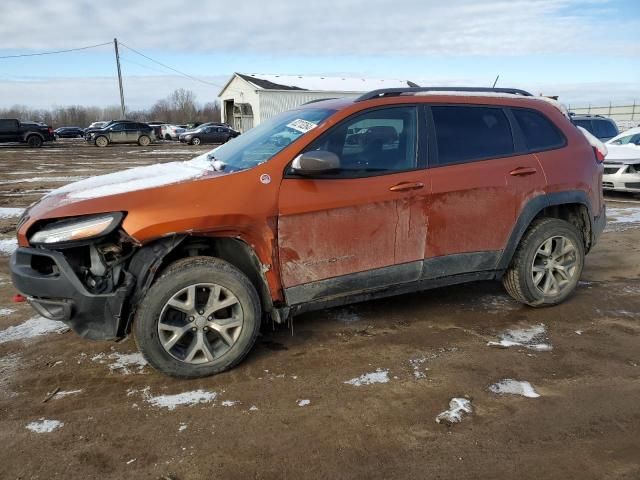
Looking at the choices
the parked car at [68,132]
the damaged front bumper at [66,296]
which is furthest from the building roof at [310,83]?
the damaged front bumper at [66,296]

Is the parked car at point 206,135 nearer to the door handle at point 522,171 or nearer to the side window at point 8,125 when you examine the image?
the side window at point 8,125

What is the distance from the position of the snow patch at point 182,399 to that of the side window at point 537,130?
325 centimetres

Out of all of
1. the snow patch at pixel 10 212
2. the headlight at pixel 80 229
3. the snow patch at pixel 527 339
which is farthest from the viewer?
the snow patch at pixel 10 212

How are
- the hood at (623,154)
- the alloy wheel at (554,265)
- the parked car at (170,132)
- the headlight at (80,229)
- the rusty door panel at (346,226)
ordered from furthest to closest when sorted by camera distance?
the parked car at (170,132) → the hood at (623,154) → the alloy wheel at (554,265) → the rusty door panel at (346,226) → the headlight at (80,229)

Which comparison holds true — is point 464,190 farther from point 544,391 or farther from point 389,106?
point 544,391

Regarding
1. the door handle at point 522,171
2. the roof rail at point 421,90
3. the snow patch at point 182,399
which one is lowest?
the snow patch at point 182,399

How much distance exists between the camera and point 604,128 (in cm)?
1407

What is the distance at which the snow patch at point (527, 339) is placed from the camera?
12.7ft

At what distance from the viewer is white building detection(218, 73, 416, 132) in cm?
3906

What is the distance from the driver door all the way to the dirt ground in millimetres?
572

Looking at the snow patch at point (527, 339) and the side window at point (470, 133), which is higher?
the side window at point (470, 133)

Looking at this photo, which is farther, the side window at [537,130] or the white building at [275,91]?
the white building at [275,91]

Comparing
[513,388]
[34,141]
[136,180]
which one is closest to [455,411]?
[513,388]

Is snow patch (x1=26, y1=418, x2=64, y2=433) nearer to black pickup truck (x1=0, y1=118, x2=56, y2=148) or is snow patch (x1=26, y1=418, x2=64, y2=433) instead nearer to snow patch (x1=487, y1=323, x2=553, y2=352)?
snow patch (x1=487, y1=323, x2=553, y2=352)
